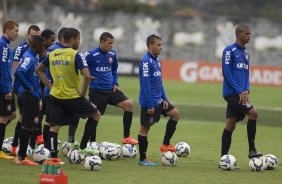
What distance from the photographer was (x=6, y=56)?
48.5 ft

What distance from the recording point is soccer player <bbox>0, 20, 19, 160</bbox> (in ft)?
48.2

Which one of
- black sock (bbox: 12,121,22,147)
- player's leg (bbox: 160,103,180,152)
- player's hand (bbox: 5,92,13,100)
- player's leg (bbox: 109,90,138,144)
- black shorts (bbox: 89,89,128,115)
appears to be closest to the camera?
player's hand (bbox: 5,92,13,100)

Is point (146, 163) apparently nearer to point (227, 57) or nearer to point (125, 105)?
point (227, 57)

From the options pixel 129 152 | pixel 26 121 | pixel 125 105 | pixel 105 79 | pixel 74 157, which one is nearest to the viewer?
pixel 26 121

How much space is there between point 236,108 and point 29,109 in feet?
12.3

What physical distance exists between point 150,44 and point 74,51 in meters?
1.88

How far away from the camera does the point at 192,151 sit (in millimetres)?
16625

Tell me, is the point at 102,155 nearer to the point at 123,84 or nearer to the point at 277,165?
the point at 277,165

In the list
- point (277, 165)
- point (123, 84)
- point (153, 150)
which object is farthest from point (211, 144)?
point (123, 84)

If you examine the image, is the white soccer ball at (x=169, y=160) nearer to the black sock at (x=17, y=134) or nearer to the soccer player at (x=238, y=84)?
the soccer player at (x=238, y=84)

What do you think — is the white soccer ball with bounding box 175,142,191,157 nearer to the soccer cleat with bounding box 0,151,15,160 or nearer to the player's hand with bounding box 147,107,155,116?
the player's hand with bounding box 147,107,155,116

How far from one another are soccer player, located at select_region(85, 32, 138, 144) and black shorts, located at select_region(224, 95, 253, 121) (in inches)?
109

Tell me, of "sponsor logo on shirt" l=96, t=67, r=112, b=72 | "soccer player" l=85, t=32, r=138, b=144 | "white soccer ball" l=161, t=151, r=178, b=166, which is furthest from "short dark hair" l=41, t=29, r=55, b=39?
"white soccer ball" l=161, t=151, r=178, b=166

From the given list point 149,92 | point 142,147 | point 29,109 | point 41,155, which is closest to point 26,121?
point 29,109
